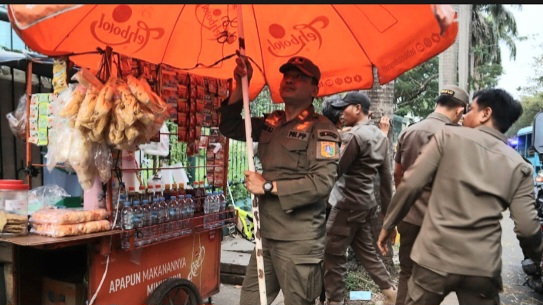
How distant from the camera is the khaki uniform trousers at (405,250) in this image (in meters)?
3.90

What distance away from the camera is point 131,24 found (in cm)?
358

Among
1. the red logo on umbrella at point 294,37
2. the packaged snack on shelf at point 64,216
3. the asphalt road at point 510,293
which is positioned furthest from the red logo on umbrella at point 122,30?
the asphalt road at point 510,293

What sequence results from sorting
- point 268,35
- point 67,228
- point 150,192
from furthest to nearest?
1. point 268,35
2. point 150,192
3. point 67,228

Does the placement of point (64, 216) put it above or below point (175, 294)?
above

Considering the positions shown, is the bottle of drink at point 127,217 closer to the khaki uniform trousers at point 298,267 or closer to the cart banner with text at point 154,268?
the cart banner with text at point 154,268

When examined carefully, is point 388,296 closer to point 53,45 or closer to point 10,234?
point 10,234

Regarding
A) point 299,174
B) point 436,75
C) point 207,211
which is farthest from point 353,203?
point 436,75

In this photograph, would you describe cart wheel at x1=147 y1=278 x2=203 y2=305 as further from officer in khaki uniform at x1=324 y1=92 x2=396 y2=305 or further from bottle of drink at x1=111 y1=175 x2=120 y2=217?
officer in khaki uniform at x1=324 y1=92 x2=396 y2=305

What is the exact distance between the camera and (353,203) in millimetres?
4688

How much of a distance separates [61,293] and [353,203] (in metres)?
2.86

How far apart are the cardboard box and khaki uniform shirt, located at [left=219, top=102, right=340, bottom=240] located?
144 cm

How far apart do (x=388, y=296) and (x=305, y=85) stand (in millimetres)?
2911

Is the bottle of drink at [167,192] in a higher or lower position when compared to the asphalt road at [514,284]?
higher

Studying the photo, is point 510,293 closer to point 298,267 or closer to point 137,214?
point 298,267
